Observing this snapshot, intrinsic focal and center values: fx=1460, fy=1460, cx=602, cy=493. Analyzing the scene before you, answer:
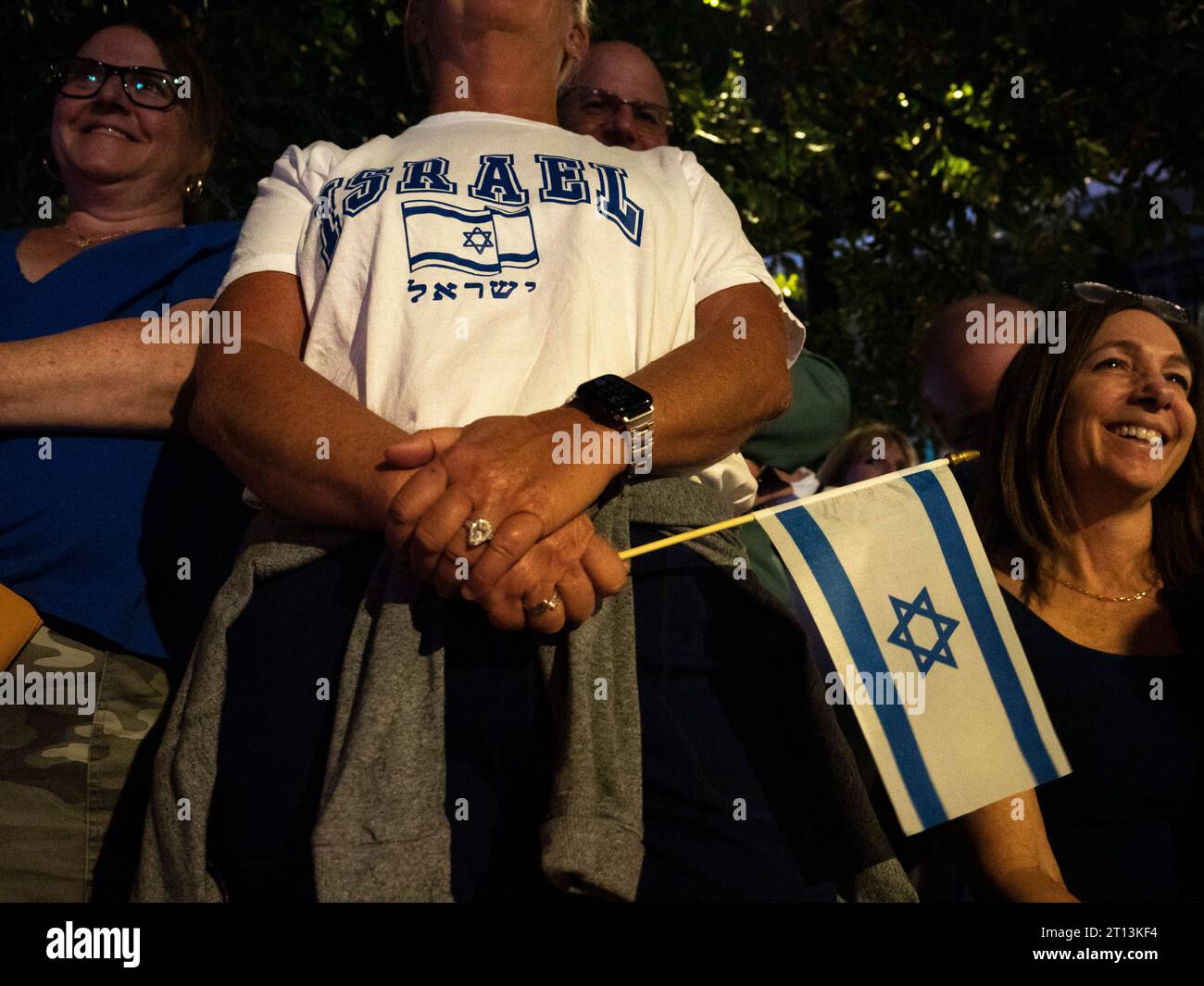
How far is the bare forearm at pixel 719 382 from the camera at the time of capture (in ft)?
6.97

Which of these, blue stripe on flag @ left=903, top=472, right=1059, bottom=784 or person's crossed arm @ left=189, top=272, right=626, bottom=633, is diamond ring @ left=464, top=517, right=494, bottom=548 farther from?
blue stripe on flag @ left=903, top=472, right=1059, bottom=784

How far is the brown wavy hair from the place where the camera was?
3402 mm

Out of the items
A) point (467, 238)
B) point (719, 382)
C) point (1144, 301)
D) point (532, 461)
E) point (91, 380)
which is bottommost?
point (532, 461)

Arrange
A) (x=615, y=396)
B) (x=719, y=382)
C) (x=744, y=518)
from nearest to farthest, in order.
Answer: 1. (x=615, y=396)
2. (x=719, y=382)
3. (x=744, y=518)

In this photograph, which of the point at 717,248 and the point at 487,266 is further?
the point at 717,248

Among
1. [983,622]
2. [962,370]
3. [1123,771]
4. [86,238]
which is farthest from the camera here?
[962,370]

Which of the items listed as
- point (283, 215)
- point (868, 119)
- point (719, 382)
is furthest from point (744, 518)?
point (868, 119)

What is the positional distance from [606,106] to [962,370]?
139 cm

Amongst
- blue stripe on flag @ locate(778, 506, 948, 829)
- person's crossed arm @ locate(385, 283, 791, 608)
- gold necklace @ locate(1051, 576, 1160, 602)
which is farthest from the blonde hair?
person's crossed arm @ locate(385, 283, 791, 608)

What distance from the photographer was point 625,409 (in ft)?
6.65

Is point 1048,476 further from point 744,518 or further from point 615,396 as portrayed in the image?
point 615,396

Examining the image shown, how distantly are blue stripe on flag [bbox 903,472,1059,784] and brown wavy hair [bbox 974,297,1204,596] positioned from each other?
52 cm
